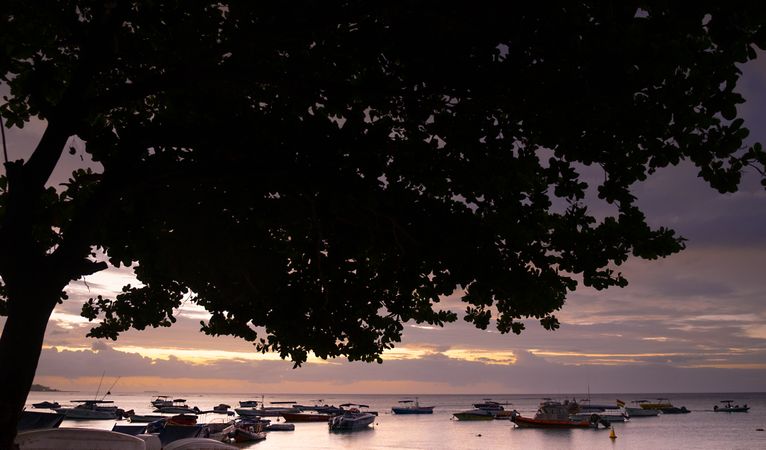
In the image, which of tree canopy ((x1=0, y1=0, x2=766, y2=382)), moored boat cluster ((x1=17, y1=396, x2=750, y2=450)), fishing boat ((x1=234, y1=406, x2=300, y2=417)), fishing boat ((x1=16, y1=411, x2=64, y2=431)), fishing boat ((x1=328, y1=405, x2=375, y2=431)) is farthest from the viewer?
fishing boat ((x1=234, y1=406, x2=300, y2=417))

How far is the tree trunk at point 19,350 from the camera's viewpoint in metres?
7.59

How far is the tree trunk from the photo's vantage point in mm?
7586

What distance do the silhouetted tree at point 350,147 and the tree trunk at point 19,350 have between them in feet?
0.09

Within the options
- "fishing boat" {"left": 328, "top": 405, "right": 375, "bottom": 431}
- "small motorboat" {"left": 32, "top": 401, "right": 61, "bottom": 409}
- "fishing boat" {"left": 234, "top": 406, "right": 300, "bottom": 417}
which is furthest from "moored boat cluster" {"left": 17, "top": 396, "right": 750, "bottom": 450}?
"small motorboat" {"left": 32, "top": 401, "right": 61, "bottom": 409}

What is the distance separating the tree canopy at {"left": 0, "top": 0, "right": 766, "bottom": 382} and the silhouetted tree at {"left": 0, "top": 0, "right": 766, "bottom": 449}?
31 millimetres

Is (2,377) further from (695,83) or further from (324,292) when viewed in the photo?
(695,83)

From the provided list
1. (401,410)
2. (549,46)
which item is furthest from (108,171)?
(401,410)

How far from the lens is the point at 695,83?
23.7 feet

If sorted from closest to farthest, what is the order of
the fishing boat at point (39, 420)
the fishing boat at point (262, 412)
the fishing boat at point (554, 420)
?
1. the fishing boat at point (39, 420)
2. the fishing boat at point (554, 420)
3. the fishing boat at point (262, 412)

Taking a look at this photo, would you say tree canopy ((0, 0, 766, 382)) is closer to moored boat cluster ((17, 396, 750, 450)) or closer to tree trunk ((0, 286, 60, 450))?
tree trunk ((0, 286, 60, 450))

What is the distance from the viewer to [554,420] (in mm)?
94562

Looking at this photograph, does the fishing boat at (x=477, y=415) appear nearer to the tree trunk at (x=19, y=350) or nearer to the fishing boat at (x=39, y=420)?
the fishing boat at (x=39, y=420)

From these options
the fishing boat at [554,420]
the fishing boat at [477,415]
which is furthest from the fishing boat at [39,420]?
the fishing boat at [477,415]

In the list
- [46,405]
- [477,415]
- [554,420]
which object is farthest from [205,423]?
[46,405]
